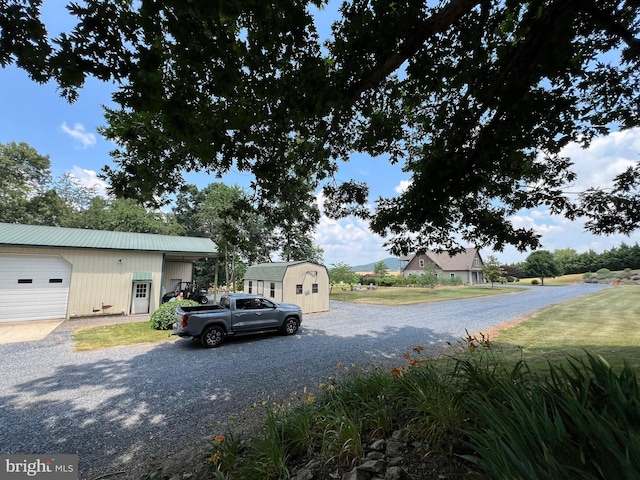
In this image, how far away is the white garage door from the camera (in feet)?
38.4

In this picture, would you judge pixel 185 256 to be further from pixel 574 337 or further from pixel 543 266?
pixel 543 266

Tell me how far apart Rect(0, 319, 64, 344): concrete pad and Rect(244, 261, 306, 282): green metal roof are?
9593 millimetres

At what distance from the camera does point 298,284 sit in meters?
15.1

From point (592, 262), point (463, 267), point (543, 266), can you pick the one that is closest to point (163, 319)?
point (463, 267)

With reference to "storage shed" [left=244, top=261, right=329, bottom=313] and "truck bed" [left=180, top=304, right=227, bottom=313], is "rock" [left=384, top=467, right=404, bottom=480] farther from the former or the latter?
"storage shed" [left=244, top=261, right=329, bottom=313]

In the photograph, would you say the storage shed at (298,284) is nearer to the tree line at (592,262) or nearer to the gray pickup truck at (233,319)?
the gray pickup truck at (233,319)

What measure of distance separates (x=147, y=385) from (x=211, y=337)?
293 cm

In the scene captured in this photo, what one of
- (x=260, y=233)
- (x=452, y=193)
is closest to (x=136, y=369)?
(x=452, y=193)

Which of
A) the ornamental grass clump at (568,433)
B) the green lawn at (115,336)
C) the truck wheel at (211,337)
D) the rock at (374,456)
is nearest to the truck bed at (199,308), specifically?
the truck wheel at (211,337)

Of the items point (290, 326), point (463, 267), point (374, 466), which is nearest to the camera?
point (374, 466)

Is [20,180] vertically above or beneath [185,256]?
above

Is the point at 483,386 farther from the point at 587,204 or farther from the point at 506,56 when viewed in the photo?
the point at 506,56

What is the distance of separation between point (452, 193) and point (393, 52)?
2.38 metres

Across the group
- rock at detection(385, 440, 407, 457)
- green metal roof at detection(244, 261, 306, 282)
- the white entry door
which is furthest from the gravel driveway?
green metal roof at detection(244, 261, 306, 282)
